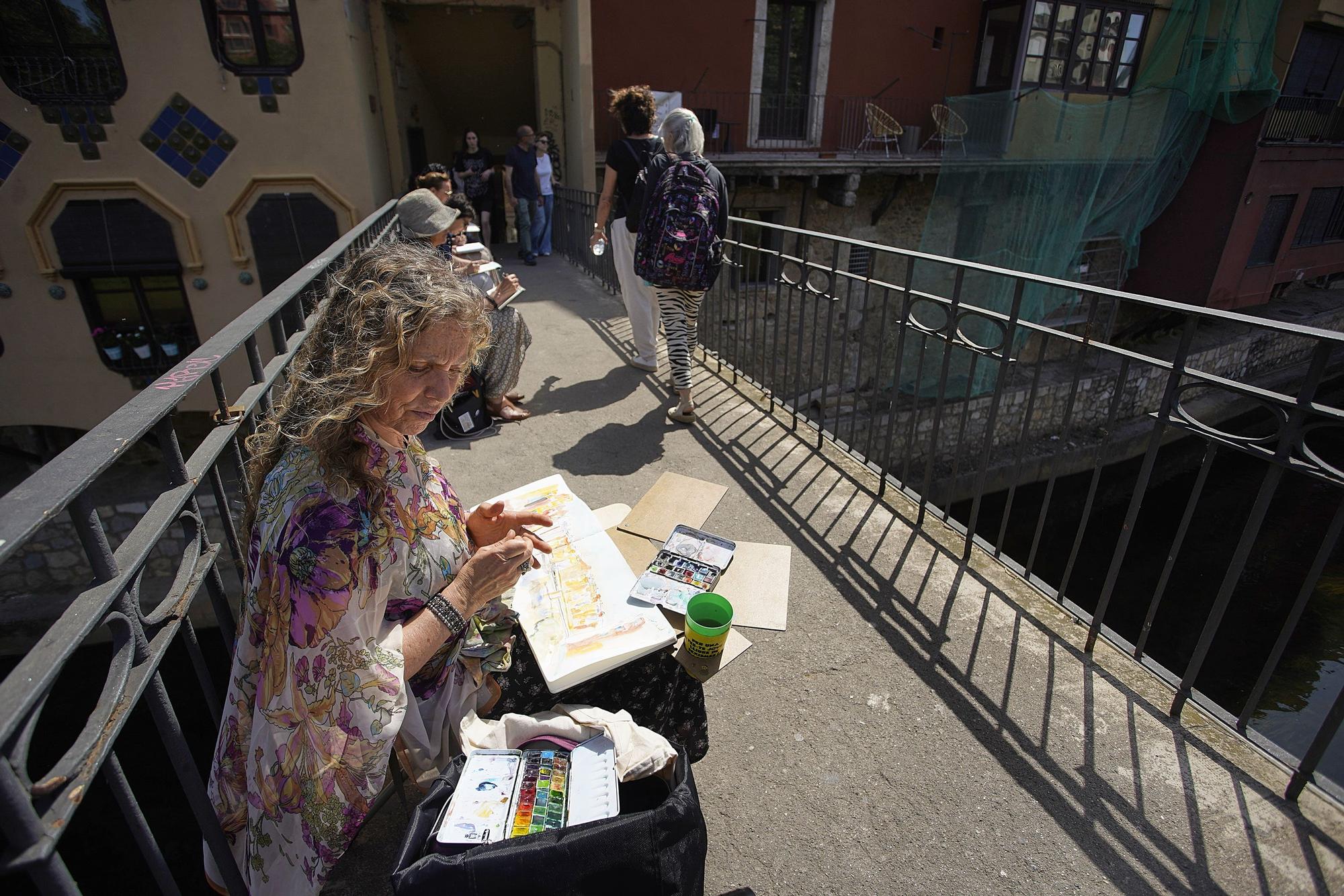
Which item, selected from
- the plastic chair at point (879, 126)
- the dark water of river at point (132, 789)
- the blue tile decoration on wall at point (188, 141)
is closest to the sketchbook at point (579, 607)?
the dark water of river at point (132, 789)

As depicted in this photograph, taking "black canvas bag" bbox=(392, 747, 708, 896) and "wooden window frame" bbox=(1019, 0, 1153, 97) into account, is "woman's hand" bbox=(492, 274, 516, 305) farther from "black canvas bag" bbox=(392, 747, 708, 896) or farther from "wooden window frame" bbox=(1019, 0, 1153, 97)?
"wooden window frame" bbox=(1019, 0, 1153, 97)

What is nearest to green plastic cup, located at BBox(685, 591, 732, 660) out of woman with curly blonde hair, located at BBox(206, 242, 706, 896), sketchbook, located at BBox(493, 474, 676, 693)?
sketchbook, located at BBox(493, 474, 676, 693)

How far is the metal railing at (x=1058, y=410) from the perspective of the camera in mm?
1911

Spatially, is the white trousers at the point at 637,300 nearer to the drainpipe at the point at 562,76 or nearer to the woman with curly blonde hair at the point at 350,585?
the woman with curly blonde hair at the point at 350,585

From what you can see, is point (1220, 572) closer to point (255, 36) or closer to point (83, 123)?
point (255, 36)

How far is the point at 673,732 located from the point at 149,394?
147cm

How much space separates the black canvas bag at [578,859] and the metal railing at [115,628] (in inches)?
16.4

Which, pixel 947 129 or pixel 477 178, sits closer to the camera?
pixel 477 178

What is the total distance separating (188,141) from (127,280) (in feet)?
7.60

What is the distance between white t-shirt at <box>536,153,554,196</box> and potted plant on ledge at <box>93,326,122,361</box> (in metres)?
7.03

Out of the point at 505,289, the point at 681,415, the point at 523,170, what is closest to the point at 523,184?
the point at 523,170

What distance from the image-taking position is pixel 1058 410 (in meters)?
13.3

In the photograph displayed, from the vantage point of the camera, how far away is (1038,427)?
13680 mm

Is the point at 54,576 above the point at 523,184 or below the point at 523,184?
below
